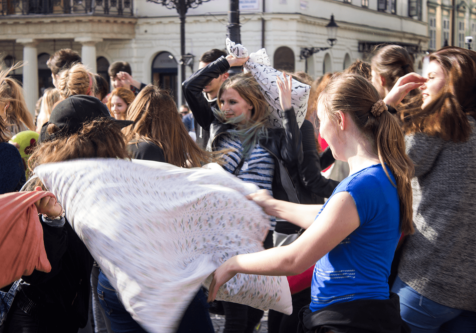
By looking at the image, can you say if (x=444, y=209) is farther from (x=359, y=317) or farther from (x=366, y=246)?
(x=359, y=317)

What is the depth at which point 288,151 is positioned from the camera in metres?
3.58

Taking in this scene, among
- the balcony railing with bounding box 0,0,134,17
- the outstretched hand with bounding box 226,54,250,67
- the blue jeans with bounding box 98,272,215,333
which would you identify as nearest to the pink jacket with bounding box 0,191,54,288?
the blue jeans with bounding box 98,272,215,333

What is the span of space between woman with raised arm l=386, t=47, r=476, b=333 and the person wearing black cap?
4.64 feet

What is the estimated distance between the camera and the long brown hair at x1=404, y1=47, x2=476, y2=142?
2.53m

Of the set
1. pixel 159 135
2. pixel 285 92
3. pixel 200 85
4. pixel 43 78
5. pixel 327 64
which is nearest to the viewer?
pixel 159 135

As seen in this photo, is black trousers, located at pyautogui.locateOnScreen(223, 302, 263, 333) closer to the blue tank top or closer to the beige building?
the blue tank top

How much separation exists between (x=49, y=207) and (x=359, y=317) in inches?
54.2

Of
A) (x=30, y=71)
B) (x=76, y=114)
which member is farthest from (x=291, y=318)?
(x=30, y=71)

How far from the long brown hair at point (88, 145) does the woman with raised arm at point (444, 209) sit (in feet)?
4.53

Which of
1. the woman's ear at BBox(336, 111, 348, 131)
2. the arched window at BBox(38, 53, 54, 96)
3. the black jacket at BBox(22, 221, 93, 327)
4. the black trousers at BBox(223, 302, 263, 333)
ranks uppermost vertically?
the arched window at BBox(38, 53, 54, 96)

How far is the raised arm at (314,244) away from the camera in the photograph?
77.1 inches

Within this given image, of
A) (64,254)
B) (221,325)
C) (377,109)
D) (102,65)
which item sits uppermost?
(102,65)

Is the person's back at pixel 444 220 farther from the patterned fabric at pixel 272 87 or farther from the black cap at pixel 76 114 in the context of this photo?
the black cap at pixel 76 114

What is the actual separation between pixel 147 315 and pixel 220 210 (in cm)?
53
